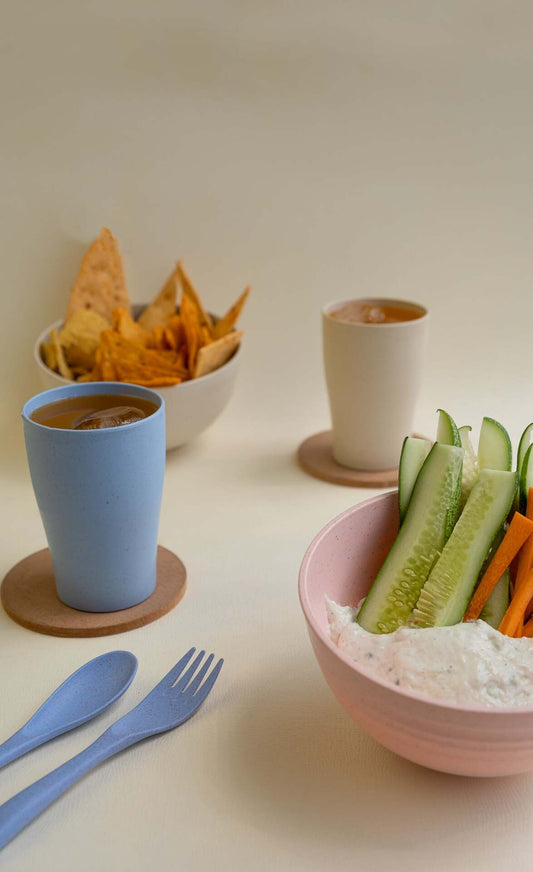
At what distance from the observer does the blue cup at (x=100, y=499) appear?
1.12 metres

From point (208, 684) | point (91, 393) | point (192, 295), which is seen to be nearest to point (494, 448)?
point (208, 684)

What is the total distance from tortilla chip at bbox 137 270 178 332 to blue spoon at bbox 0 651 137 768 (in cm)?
89

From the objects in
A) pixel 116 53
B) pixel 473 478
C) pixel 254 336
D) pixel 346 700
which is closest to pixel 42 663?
pixel 346 700

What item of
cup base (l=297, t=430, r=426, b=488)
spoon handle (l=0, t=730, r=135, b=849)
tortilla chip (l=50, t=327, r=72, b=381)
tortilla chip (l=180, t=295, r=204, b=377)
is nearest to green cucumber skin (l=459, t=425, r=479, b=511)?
spoon handle (l=0, t=730, r=135, b=849)

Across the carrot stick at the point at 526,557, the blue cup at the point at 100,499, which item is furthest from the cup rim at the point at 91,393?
the carrot stick at the point at 526,557

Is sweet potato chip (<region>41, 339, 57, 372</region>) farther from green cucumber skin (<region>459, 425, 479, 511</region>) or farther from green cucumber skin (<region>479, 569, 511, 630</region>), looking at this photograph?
green cucumber skin (<region>479, 569, 511, 630</region>)

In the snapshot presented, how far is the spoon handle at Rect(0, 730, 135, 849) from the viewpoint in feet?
2.82

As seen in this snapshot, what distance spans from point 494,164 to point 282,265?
48 centimetres

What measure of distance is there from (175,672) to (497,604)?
355mm

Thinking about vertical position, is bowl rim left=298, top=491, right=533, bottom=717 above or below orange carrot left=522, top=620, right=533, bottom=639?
above

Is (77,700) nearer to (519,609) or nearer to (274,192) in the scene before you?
(519,609)

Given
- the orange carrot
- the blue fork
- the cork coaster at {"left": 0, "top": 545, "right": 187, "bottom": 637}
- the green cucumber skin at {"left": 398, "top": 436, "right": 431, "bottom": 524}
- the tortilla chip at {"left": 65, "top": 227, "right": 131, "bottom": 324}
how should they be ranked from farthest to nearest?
the tortilla chip at {"left": 65, "top": 227, "right": 131, "bottom": 324}, the cork coaster at {"left": 0, "top": 545, "right": 187, "bottom": 637}, the green cucumber skin at {"left": 398, "top": 436, "right": 431, "bottom": 524}, the orange carrot, the blue fork

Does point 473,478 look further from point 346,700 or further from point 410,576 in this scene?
point 346,700

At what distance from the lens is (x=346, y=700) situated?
86cm
